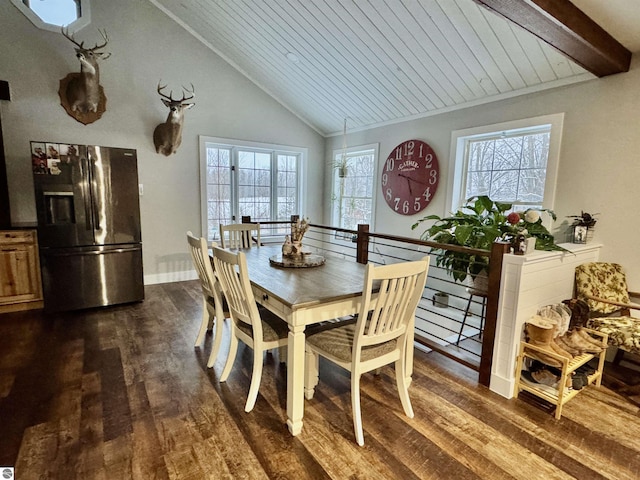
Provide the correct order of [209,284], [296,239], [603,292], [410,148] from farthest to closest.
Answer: [410,148], [296,239], [603,292], [209,284]

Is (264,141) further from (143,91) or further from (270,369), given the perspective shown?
(270,369)

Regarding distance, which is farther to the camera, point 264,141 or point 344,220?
point 344,220

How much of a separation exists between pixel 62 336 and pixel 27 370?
66 cm

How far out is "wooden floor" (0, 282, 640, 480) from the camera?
1.69m

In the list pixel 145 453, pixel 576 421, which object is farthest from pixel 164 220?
pixel 576 421

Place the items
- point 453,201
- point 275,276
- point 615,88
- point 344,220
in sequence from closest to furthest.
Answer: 1. point 275,276
2. point 615,88
3. point 453,201
4. point 344,220

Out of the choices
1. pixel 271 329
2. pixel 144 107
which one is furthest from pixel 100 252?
pixel 271 329

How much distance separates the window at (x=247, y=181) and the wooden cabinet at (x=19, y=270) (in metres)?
2.06

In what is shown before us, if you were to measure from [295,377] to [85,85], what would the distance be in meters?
4.12

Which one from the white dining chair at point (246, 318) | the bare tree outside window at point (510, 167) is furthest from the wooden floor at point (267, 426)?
the bare tree outside window at point (510, 167)

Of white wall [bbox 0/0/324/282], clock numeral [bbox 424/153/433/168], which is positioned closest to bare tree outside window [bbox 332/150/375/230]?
clock numeral [bbox 424/153/433/168]

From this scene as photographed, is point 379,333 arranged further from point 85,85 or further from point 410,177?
point 85,85

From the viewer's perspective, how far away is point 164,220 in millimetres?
4867

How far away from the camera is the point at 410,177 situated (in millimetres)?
4676
